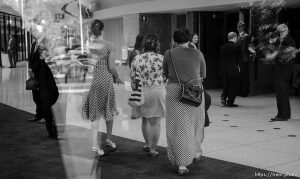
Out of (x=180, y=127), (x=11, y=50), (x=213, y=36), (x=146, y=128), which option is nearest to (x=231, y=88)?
(x=213, y=36)

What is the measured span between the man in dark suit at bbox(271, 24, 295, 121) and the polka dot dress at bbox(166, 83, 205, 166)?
351cm

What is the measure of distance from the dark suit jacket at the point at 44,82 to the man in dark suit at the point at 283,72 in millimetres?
3896

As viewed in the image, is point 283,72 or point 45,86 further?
point 283,72

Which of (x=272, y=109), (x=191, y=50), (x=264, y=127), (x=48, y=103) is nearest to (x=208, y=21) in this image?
(x=272, y=109)

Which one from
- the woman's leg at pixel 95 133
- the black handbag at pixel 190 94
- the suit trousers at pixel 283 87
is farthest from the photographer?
the suit trousers at pixel 283 87

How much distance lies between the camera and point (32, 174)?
5.39 metres

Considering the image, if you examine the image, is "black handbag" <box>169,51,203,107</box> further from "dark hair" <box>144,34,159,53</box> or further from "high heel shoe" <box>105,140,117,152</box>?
"high heel shoe" <box>105,140,117,152</box>

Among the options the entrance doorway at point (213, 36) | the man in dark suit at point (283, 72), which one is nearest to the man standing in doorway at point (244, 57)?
the entrance doorway at point (213, 36)

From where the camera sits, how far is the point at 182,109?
17.3 ft

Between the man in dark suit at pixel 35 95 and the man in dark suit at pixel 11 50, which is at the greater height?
the man in dark suit at pixel 11 50

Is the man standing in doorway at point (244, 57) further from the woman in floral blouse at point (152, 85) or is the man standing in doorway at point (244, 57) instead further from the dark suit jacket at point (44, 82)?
the woman in floral blouse at point (152, 85)

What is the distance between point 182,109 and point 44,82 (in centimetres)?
319

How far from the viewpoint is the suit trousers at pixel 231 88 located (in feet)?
35.3

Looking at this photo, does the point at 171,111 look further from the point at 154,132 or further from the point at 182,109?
the point at 154,132
